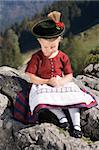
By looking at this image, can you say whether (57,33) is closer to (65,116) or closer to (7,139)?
(65,116)

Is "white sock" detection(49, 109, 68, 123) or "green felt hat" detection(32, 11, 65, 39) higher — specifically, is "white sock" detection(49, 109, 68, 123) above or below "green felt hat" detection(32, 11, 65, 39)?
below

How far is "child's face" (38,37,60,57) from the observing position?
7.07 metres

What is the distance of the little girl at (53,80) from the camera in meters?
6.94

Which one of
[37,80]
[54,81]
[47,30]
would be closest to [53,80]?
[54,81]

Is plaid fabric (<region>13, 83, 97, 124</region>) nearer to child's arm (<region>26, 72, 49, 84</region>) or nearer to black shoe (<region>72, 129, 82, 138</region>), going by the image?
child's arm (<region>26, 72, 49, 84</region>)

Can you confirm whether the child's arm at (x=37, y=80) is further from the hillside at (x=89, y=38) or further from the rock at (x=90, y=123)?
the hillside at (x=89, y=38)

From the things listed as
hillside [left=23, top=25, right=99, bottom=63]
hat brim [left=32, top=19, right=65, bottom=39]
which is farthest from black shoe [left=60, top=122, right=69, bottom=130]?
hillside [left=23, top=25, right=99, bottom=63]

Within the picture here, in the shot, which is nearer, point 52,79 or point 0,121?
point 52,79

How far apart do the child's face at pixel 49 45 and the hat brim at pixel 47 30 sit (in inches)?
3.7

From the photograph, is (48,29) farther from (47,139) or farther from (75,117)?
(47,139)

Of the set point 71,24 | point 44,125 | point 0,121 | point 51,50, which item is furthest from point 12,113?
point 71,24

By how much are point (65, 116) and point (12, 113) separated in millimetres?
1113

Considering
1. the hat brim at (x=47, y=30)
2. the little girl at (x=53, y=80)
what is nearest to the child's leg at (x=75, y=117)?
the little girl at (x=53, y=80)

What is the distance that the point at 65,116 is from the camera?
7070 millimetres
